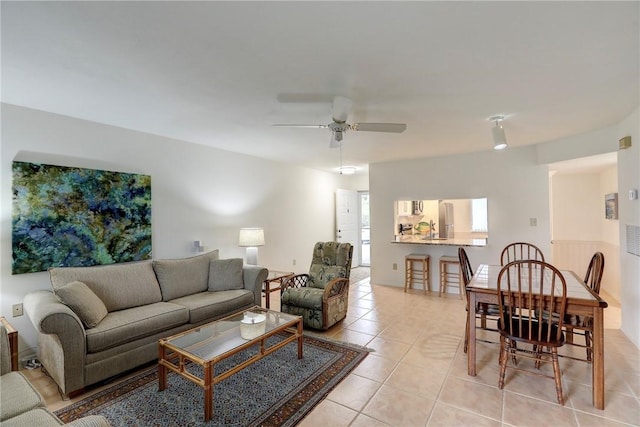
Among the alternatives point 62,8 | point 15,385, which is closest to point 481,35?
point 62,8

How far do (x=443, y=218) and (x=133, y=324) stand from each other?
486 centimetres

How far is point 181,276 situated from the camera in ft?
11.6

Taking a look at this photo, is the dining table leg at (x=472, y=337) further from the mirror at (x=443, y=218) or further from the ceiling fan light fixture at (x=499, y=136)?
the mirror at (x=443, y=218)

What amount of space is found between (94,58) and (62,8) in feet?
1.64

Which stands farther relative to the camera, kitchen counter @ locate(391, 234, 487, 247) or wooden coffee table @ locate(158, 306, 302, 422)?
kitchen counter @ locate(391, 234, 487, 247)

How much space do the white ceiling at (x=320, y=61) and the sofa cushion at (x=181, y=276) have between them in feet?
5.25

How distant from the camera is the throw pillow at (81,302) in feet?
7.93

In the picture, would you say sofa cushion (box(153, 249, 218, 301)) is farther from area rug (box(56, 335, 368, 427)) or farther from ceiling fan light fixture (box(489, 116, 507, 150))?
ceiling fan light fixture (box(489, 116, 507, 150))

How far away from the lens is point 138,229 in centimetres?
359

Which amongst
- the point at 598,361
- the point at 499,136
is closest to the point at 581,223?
the point at 499,136

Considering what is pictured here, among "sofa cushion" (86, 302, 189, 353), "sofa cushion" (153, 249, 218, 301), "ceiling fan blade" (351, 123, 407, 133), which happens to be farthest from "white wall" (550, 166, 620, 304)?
"sofa cushion" (86, 302, 189, 353)

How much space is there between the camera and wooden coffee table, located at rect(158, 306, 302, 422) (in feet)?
6.63

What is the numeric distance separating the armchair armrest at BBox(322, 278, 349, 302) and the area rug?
78 centimetres

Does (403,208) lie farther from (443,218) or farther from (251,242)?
(251,242)
